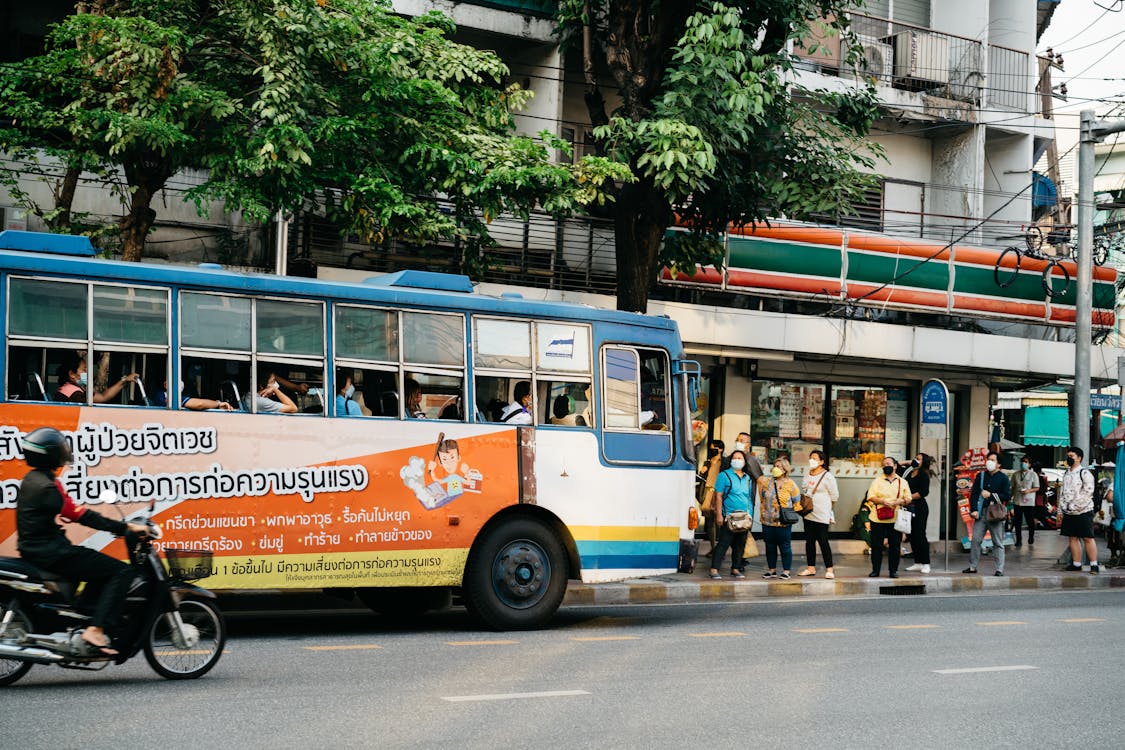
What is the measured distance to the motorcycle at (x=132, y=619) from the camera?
8070 millimetres

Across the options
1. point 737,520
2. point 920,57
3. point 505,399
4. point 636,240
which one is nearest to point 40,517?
point 505,399

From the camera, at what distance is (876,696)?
915cm

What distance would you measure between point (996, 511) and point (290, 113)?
11.7 metres

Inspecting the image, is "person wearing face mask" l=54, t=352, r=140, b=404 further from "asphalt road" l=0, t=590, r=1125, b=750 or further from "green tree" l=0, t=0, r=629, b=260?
"green tree" l=0, t=0, r=629, b=260

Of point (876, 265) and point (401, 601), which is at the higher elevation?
point (876, 265)

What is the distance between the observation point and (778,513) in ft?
59.2

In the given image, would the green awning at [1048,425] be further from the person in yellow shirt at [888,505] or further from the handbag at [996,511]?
the person in yellow shirt at [888,505]

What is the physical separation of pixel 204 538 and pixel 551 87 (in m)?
11.9

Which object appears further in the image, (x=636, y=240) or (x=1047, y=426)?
(x=1047, y=426)

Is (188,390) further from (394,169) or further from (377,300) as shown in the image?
(394,169)

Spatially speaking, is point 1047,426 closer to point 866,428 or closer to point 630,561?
point 866,428

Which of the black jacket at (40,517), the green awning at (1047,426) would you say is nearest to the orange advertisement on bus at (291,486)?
the black jacket at (40,517)

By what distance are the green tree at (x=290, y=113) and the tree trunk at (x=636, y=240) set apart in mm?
994

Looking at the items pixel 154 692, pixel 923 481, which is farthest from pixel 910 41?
pixel 154 692
